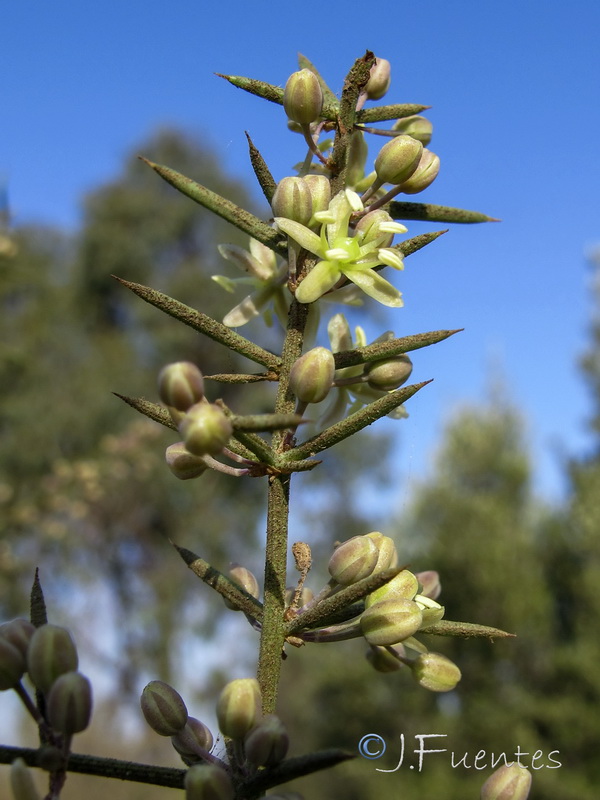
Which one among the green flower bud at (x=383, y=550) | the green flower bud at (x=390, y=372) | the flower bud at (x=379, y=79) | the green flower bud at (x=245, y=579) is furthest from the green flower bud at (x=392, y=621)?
the flower bud at (x=379, y=79)

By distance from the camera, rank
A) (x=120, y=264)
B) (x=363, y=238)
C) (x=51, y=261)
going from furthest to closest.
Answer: (x=51, y=261) < (x=120, y=264) < (x=363, y=238)

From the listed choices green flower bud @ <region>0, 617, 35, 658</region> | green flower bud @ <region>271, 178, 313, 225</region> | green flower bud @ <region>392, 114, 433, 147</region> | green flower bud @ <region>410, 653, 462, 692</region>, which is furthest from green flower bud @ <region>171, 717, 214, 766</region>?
green flower bud @ <region>392, 114, 433, 147</region>

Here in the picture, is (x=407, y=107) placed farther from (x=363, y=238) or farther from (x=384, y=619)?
(x=384, y=619)

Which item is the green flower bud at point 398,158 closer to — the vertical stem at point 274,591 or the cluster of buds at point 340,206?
the cluster of buds at point 340,206

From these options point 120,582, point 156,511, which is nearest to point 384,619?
point 156,511

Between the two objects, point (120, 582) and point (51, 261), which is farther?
point (51, 261)

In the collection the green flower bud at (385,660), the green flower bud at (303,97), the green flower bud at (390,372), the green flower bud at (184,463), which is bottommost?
the green flower bud at (385,660)

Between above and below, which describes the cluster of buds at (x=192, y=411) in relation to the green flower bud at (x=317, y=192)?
below
